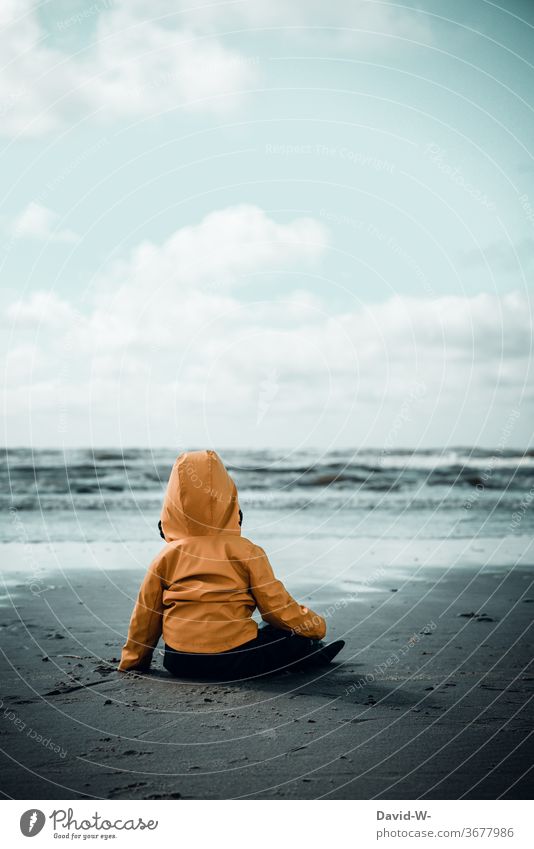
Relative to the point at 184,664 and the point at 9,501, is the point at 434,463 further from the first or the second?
the point at 184,664

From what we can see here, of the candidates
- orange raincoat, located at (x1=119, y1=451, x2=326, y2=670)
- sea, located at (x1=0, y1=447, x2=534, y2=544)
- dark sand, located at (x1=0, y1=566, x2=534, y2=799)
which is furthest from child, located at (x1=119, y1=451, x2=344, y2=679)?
sea, located at (x1=0, y1=447, x2=534, y2=544)

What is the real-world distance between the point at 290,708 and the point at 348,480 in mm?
22376

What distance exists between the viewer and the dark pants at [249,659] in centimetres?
476

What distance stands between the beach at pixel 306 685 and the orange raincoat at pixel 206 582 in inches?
13.0

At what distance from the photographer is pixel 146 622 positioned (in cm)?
485

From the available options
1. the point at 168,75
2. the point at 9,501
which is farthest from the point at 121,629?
the point at 9,501

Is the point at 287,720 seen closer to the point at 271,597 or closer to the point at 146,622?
the point at 271,597

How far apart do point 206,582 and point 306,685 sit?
0.95 m
